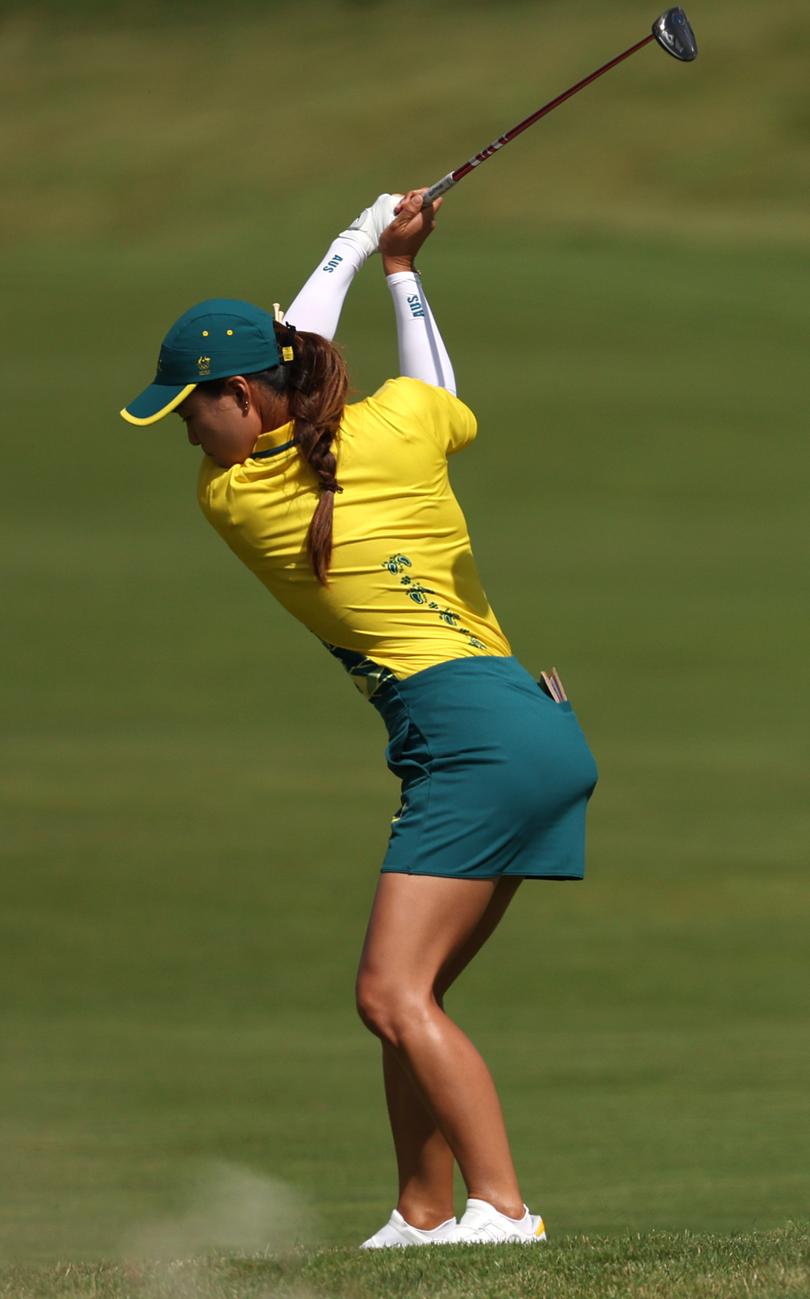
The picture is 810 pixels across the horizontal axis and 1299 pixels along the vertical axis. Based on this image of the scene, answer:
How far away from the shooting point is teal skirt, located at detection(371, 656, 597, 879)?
3.83 metres

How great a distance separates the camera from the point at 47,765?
1100cm

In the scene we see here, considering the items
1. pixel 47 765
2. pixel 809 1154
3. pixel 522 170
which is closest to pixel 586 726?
pixel 47 765

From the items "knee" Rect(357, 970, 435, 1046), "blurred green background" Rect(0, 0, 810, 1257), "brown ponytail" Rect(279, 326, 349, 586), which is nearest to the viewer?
"knee" Rect(357, 970, 435, 1046)

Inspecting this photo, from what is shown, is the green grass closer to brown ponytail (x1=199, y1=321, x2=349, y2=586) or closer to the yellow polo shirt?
the yellow polo shirt

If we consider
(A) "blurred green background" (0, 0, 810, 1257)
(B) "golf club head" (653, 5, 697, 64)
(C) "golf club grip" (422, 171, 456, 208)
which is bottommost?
(A) "blurred green background" (0, 0, 810, 1257)

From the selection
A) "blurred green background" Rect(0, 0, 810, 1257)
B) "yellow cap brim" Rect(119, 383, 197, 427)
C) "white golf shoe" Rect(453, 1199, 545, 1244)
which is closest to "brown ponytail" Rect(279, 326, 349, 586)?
"yellow cap brim" Rect(119, 383, 197, 427)

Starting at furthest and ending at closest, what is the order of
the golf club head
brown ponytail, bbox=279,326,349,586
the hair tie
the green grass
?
1. the golf club head
2. the hair tie
3. brown ponytail, bbox=279,326,349,586
4. the green grass

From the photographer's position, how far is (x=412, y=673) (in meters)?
3.91

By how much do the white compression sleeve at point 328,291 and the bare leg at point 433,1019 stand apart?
3.62 ft

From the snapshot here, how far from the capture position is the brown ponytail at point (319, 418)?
3873mm

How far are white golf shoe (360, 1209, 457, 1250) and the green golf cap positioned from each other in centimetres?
149

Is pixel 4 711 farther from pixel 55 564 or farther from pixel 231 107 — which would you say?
pixel 231 107

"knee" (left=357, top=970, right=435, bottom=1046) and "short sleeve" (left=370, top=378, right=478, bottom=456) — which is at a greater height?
"short sleeve" (left=370, top=378, right=478, bottom=456)

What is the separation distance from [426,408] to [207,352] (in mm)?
405
